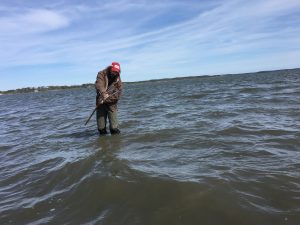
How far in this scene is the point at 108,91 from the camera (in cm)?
1058

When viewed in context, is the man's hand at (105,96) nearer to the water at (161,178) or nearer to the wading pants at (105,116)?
the wading pants at (105,116)

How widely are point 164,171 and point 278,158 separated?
2458 millimetres

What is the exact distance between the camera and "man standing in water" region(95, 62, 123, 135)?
10383 mm

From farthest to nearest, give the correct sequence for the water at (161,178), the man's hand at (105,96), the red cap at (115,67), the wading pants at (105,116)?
the wading pants at (105,116), the man's hand at (105,96), the red cap at (115,67), the water at (161,178)

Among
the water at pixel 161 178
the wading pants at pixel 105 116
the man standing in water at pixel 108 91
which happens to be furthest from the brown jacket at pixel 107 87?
the water at pixel 161 178

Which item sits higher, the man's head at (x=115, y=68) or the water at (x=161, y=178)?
the man's head at (x=115, y=68)

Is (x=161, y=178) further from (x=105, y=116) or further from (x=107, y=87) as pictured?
(x=105, y=116)

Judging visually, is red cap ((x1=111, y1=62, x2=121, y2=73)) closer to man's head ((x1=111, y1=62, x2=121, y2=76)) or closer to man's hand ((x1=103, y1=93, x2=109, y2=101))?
man's head ((x1=111, y1=62, x2=121, y2=76))

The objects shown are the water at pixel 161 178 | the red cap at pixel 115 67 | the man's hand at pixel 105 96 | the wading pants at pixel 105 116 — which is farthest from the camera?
the wading pants at pixel 105 116

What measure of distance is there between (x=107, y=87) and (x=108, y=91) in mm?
145

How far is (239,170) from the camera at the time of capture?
639cm

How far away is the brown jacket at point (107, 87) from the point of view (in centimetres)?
1041

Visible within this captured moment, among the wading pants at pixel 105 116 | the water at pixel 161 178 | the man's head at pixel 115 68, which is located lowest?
the water at pixel 161 178

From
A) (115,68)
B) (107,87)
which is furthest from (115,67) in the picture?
(107,87)
